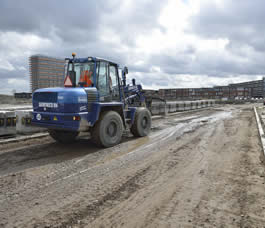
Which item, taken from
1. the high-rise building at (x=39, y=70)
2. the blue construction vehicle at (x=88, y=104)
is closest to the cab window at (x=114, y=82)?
the blue construction vehicle at (x=88, y=104)

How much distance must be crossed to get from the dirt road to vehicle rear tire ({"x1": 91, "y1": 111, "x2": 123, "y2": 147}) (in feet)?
0.94

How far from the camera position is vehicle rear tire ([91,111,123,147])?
6.96 meters

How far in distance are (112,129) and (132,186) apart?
3.43m

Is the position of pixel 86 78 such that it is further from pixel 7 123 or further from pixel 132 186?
pixel 132 186

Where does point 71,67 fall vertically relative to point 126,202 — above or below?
above

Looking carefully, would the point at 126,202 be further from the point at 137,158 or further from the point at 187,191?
the point at 137,158

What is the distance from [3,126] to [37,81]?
42.7ft

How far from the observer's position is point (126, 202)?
362 cm

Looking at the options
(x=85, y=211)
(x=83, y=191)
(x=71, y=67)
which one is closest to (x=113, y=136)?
(x=71, y=67)

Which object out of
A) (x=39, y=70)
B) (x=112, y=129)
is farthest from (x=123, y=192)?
(x=39, y=70)

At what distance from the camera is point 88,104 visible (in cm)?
667

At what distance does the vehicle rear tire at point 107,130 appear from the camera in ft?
22.8

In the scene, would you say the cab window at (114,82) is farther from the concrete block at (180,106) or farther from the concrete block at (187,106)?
the concrete block at (187,106)

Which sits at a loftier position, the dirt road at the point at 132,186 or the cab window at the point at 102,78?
the cab window at the point at 102,78
